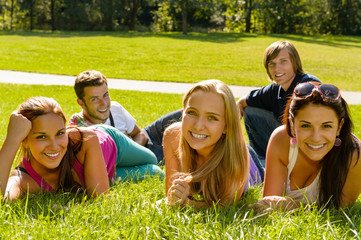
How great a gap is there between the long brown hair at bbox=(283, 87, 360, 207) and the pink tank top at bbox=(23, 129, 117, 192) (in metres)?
1.45

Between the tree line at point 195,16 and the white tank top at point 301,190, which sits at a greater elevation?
the tree line at point 195,16

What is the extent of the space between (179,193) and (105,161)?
102 cm

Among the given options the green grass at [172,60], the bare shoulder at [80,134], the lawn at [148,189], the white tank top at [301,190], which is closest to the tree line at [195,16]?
the green grass at [172,60]

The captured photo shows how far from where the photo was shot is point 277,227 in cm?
248

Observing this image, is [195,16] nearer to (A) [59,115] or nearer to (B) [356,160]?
(A) [59,115]

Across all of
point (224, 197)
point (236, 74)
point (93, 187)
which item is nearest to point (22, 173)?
point (93, 187)

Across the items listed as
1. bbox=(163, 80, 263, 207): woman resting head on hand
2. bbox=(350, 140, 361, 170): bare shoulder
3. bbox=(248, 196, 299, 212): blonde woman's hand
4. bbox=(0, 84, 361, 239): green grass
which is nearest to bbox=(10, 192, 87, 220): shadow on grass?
bbox=(0, 84, 361, 239): green grass

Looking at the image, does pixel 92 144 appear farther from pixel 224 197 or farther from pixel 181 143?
pixel 224 197

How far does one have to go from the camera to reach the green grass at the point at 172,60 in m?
13.9

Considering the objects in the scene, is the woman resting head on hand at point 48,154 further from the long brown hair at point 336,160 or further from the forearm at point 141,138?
the forearm at point 141,138

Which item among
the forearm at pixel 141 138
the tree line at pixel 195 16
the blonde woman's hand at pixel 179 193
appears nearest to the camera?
the blonde woman's hand at pixel 179 193

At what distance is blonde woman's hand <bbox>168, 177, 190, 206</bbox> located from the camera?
9.04ft

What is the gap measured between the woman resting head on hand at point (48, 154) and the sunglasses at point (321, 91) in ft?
4.63

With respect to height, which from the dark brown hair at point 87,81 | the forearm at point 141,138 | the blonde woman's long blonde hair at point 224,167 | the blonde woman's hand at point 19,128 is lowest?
the forearm at point 141,138
